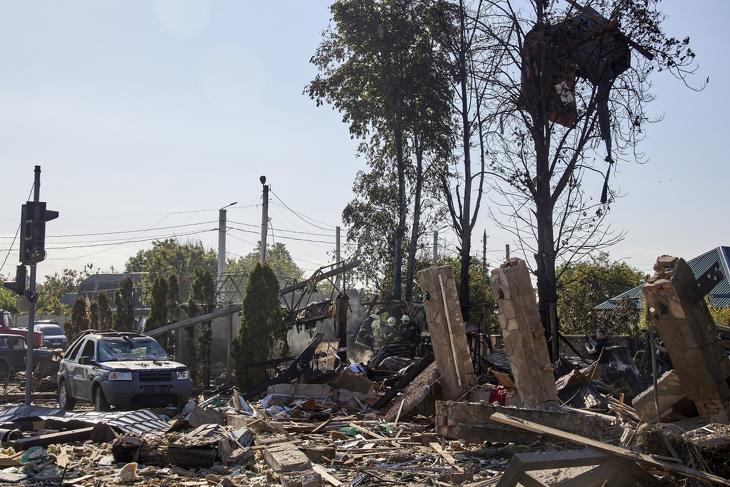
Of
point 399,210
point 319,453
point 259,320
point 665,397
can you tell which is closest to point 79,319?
point 259,320

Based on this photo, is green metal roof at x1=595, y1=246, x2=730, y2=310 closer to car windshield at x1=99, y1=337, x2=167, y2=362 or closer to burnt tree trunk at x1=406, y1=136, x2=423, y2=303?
burnt tree trunk at x1=406, y1=136, x2=423, y2=303

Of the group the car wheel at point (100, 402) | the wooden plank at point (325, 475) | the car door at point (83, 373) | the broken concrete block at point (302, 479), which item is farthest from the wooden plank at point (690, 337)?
the car door at point (83, 373)

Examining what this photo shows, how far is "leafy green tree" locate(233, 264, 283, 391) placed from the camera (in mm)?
22281

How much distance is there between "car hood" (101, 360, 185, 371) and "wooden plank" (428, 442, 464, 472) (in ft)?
24.2

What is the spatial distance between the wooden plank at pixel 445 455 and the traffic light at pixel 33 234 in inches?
354

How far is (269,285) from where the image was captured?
75.2 ft

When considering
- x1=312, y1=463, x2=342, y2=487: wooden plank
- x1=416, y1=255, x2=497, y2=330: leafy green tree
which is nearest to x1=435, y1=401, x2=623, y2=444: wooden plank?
x1=312, y1=463, x2=342, y2=487: wooden plank

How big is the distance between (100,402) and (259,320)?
22.0ft

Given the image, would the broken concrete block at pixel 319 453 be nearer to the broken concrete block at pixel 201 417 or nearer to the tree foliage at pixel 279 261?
the broken concrete block at pixel 201 417

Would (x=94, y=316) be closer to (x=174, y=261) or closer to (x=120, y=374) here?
(x=120, y=374)

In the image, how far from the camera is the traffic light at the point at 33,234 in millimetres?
15711

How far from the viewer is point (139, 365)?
16828mm

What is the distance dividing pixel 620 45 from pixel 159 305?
1674 cm

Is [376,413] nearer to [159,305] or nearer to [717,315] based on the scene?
[159,305]
